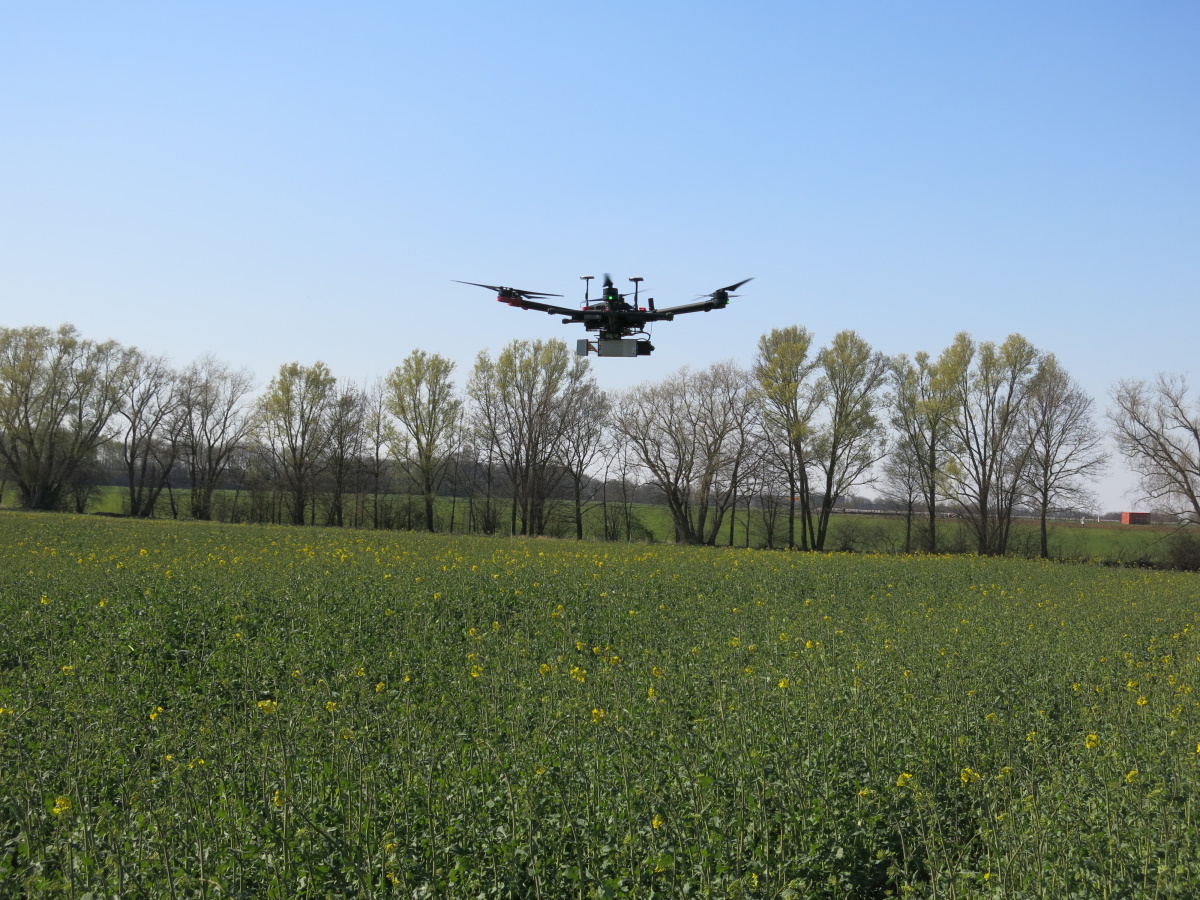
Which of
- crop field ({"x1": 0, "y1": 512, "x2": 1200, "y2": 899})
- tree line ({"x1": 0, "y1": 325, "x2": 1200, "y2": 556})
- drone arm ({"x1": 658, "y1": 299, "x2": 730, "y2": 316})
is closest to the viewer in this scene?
crop field ({"x1": 0, "y1": 512, "x2": 1200, "y2": 899})

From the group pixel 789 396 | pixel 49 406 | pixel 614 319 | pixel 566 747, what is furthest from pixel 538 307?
pixel 49 406

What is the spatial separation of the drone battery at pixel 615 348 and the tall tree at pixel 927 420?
34064mm

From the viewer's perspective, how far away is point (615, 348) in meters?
14.6

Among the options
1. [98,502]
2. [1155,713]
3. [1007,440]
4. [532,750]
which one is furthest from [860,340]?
[98,502]

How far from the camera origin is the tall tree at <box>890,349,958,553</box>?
44281 mm

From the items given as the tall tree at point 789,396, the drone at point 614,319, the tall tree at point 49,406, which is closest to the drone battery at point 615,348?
the drone at point 614,319

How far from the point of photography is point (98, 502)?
58812 mm

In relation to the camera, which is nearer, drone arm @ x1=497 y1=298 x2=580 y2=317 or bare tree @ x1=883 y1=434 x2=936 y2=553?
drone arm @ x1=497 y1=298 x2=580 y2=317

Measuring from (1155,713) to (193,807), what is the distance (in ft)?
27.0

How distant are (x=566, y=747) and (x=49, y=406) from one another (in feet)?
192

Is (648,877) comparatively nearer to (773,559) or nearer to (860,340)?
(773,559)

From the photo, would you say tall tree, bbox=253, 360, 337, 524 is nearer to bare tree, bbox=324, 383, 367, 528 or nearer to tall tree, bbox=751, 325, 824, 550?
bare tree, bbox=324, 383, 367, 528

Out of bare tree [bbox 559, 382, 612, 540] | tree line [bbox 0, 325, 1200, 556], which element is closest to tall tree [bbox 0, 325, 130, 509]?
tree line [bbox 0, 325, 1200, 556]

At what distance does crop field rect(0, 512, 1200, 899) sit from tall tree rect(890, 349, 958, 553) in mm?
31263
